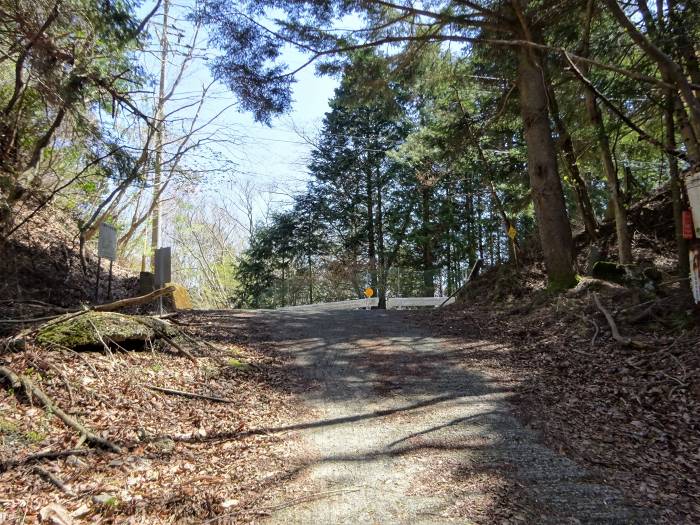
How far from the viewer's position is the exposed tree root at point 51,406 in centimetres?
345

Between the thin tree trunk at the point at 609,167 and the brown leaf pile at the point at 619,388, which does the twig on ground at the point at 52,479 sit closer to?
the brown leaf pile at the point at 619,388

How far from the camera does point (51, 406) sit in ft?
12.2

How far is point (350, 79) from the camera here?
8977 millimetres

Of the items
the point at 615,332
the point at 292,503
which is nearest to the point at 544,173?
the point at 615,332

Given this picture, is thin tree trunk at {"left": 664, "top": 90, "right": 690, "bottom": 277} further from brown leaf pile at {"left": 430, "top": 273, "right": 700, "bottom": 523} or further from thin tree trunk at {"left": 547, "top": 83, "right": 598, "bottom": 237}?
thin tree trunk at {"left": 547, "top": 83, "right": 598, "bottom": 237}

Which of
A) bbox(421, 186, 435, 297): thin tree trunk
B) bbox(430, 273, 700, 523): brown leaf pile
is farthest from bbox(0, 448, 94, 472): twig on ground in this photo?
bbox(421, 186, 435, 297): thin tree trunk

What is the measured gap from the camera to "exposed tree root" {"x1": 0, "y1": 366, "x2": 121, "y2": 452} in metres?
3.45

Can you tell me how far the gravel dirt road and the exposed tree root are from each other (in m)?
1.50

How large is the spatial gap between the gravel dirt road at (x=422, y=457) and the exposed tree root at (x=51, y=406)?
59.2 inches

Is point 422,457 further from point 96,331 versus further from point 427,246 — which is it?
point 427,246

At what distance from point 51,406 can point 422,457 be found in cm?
306

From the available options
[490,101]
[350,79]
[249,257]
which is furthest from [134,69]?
[249,257]

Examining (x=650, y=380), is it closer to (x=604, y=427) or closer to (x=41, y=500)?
(x=604, y=427)

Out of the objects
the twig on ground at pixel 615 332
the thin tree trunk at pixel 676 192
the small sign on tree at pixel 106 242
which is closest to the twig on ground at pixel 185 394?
the small sign on tree at pixel 106 242
